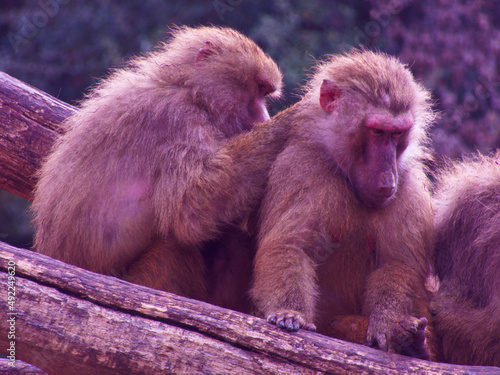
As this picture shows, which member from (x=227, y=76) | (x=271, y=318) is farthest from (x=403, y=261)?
(x=227, y=76)

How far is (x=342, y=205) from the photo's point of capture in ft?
11.0

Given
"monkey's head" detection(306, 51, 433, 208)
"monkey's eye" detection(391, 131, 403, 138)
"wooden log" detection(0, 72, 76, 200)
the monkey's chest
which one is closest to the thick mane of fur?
"monkey's head" detection(306, 51, 433, 208)

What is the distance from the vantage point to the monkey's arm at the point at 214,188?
3.41 metres

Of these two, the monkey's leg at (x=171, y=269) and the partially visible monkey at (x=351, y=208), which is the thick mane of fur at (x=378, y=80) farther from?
the monkey's leg at (x=171, y=269)

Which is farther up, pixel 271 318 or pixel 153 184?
pixel 153 184

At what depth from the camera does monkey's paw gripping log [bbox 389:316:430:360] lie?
2.80 m

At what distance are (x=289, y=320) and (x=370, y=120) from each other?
1225mm

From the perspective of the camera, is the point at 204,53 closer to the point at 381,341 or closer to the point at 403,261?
the point at 403,261

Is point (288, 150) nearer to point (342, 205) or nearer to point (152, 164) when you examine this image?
point (342, 205)

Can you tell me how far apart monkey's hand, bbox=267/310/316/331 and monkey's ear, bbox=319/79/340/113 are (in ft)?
4.25

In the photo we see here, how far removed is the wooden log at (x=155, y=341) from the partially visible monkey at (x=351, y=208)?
0.35 metres

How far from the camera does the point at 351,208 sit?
133 inches

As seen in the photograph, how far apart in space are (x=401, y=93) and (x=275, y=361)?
169 centimetres

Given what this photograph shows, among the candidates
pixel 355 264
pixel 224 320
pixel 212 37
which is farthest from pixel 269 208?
pixel 212 37
